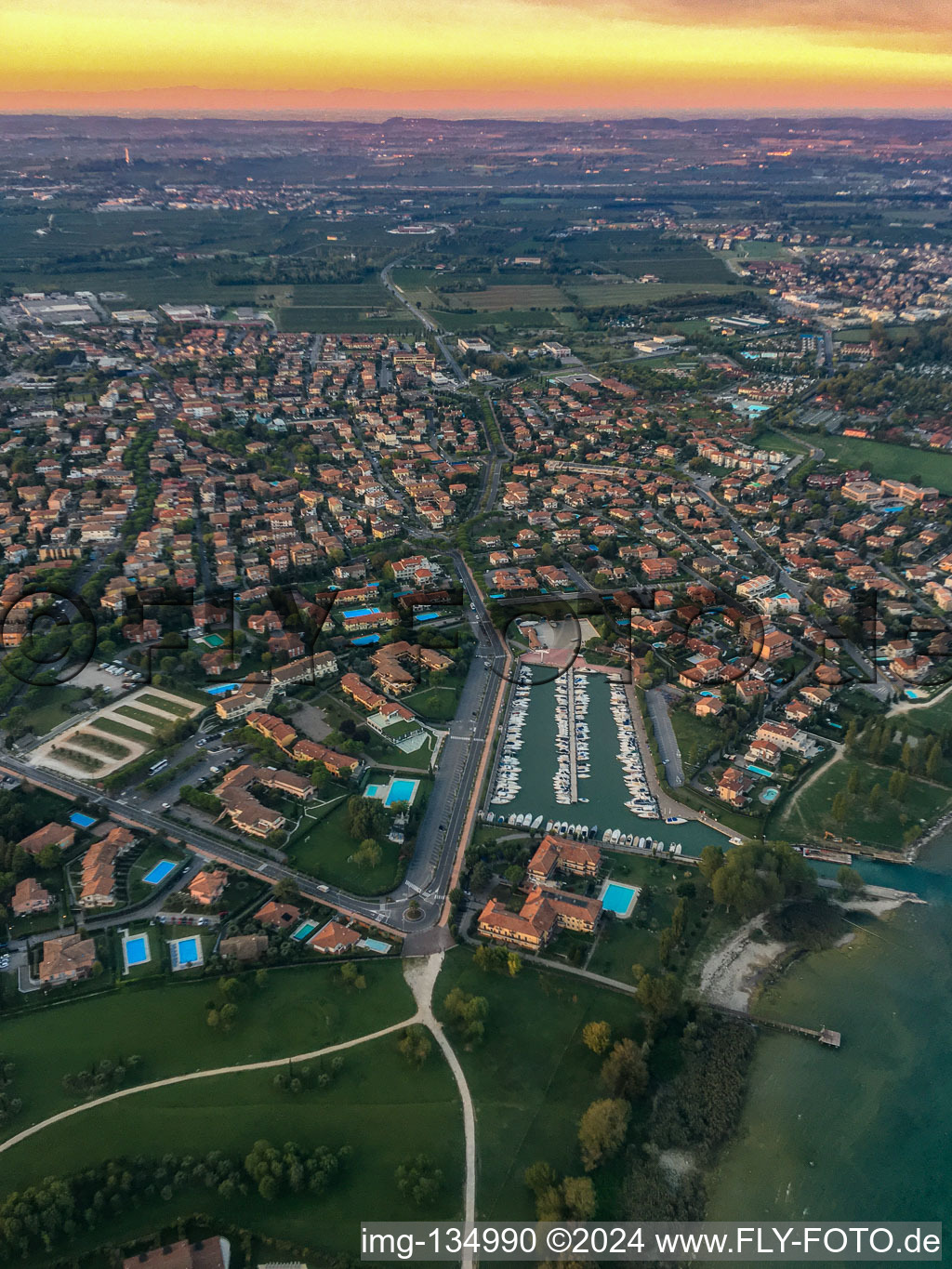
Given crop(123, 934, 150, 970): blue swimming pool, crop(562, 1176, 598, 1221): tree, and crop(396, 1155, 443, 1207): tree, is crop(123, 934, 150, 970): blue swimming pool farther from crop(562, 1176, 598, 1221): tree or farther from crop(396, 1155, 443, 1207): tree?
crop(562, 1176, 598, 1221): tree

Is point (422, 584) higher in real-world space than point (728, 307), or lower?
lower

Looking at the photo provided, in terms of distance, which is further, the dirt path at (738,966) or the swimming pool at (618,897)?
the swimming pool at (618,897)

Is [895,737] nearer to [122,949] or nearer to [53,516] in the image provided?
[122,949]

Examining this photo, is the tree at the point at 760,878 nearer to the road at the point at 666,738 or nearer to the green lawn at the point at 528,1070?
the green lawn at the point at 528,1070

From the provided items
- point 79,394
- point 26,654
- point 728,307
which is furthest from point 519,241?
point 26,654

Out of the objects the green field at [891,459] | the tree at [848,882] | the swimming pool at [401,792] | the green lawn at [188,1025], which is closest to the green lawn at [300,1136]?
the green lawn at [188,1025]

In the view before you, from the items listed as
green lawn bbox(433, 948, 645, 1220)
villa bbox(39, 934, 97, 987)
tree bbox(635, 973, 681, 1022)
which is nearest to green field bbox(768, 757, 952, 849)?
tree bbox(635, 973, 681, 1022)
